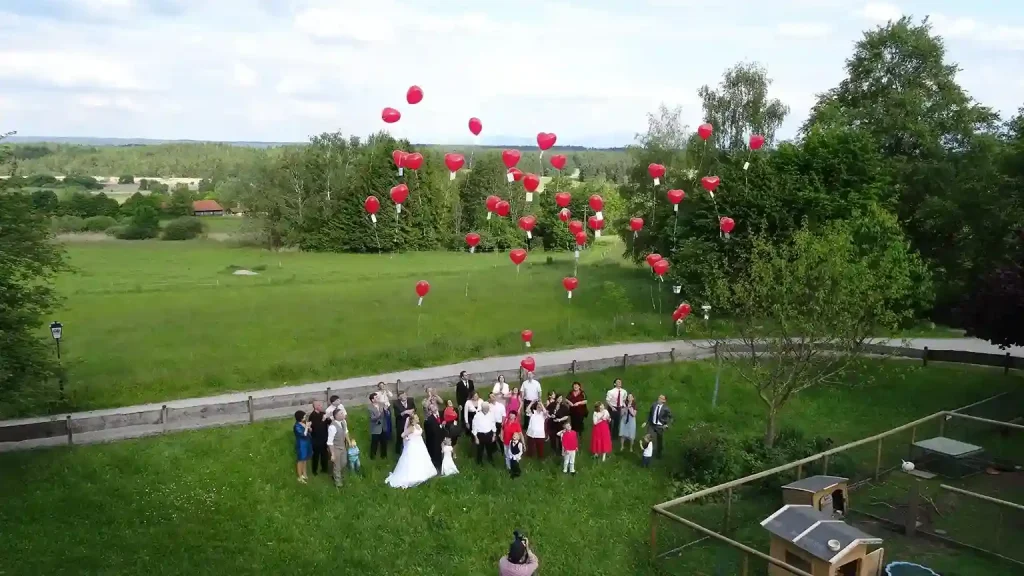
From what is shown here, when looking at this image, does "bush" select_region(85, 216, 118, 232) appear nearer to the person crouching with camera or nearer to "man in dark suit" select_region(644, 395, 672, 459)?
"man in dark suit" select_region(644, 395, 672, 459)

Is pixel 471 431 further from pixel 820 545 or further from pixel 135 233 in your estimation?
pixel 135 233

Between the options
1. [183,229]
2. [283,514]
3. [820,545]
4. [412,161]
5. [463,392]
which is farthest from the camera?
[183,229]

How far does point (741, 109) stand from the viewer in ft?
130

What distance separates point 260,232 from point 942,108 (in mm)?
51925

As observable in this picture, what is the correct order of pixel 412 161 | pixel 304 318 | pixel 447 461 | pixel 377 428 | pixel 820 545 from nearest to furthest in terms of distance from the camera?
pixel 820 545
pixel 447 461
pixel 377 428
pixel 412 161
pixel 304 318

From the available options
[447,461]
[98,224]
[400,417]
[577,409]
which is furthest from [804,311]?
[98,224]

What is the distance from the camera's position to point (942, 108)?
106 ft

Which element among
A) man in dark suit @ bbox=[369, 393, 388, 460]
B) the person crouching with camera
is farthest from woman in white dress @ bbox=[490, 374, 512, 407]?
the person crouching with camera

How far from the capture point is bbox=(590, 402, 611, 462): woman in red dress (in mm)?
15148

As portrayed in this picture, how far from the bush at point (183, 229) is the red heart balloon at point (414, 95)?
189ft

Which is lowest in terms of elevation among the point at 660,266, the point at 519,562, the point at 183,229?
the point at 183,229

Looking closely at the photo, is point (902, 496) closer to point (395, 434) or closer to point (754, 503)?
point (754, 503)

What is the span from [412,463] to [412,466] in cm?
6

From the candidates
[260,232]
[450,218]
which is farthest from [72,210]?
[450,218]
